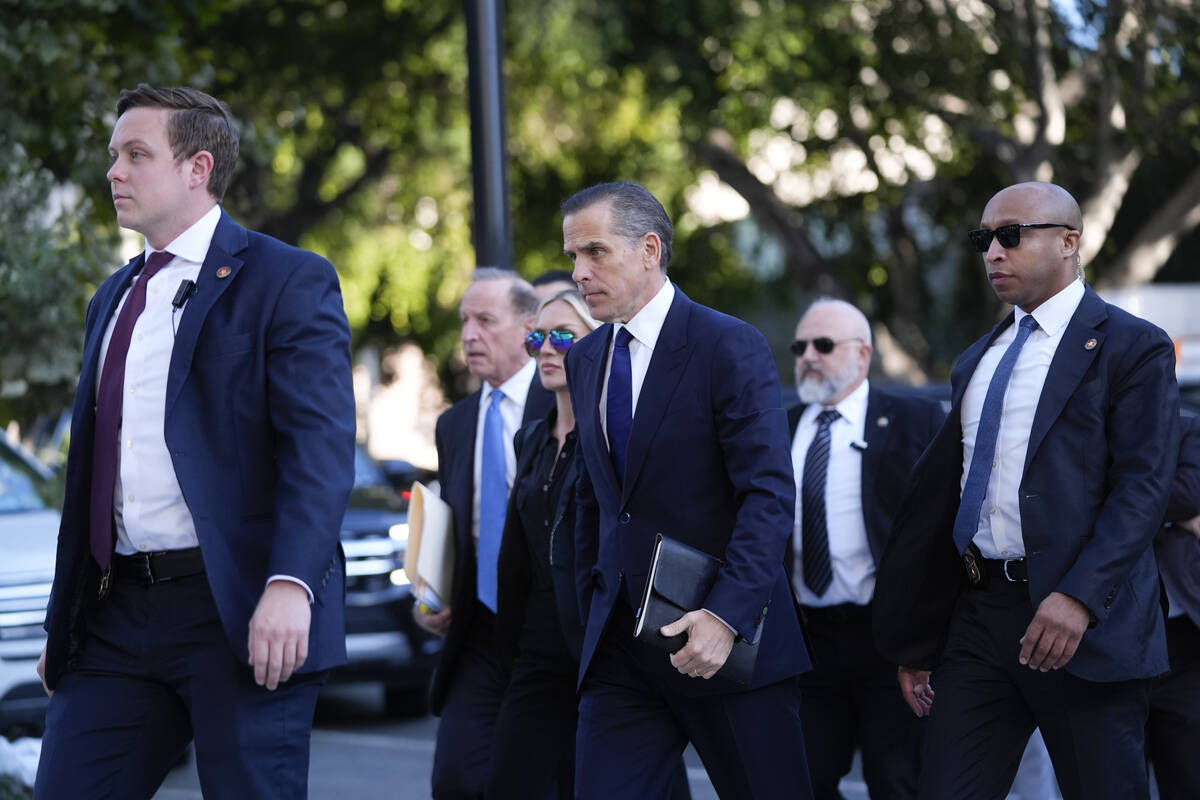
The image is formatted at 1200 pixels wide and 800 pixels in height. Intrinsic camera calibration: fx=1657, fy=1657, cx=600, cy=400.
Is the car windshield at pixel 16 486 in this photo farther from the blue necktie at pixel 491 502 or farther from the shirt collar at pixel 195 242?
the shirt collar at pixel 195 242

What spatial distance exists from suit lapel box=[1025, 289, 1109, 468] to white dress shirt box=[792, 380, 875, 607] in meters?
1.62

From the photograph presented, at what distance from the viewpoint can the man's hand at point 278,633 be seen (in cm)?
340

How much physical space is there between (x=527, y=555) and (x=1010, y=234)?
1863mm

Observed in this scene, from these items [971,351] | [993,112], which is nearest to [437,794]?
[971,351]

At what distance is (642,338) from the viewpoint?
4.32 meters

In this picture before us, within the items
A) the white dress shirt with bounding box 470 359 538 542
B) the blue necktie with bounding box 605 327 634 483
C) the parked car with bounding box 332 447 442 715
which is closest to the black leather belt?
the blue necktie with bounding box 605 327 634 483

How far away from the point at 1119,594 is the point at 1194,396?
457cm

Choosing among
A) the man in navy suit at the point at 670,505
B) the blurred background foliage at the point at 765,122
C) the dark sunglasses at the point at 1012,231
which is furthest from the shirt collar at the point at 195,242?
the blurred background foliage at the point at 765,122

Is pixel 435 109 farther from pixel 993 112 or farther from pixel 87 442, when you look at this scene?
pixel 87 442

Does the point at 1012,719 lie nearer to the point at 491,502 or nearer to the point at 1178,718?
the point at 1178,718

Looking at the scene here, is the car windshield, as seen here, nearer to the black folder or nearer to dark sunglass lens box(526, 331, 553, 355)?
dark sunglass lens box(526, 331, 553, 355)

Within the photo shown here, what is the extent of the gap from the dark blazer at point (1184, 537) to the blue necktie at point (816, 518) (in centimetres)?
111

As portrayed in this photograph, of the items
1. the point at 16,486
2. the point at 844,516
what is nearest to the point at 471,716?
the point at 844,516

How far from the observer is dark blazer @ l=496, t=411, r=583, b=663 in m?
4.93
